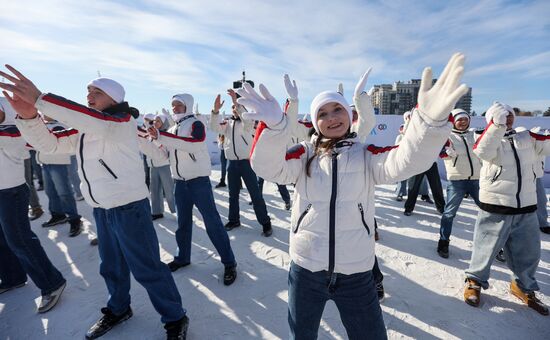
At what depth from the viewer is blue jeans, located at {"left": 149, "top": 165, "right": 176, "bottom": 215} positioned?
17.7 ft

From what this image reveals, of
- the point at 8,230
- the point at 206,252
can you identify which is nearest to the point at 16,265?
the point at 8,230

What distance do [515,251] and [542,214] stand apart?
8.68 feet

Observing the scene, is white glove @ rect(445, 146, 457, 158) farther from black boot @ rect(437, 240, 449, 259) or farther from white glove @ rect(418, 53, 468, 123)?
white glove @ rect(418, 53, 468, 123)

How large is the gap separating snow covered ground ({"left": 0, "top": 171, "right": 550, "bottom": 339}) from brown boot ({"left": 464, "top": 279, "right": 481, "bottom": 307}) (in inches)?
2.6

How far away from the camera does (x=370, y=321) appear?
4.93ft

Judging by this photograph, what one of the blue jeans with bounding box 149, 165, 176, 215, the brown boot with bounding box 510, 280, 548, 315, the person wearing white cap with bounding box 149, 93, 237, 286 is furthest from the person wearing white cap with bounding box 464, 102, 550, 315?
the blue jeans with bounding box 149, 165, 176, 215

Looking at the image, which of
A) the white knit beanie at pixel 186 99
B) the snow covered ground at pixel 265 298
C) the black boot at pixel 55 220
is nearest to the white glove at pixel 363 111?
the snow covered ground at pixel 265 298

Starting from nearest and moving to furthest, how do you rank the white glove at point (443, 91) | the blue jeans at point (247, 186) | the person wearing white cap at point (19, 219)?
the white glove at point (443, 91), the person wearing white cap at point (19, 219), the blue jeans at point (247, 186)

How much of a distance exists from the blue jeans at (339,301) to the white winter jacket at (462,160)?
311 centimetres

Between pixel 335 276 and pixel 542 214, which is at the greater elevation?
pixel 335 276

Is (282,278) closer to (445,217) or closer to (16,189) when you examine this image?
(445,217)

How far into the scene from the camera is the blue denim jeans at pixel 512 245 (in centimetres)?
269

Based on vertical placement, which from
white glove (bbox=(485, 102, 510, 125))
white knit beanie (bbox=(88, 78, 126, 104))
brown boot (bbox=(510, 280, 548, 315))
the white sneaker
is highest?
white knit beanie (bbox=(88, 78, 126, 104))

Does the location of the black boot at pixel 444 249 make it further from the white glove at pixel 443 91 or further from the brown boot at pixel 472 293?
the white glove at pixel 443 91
